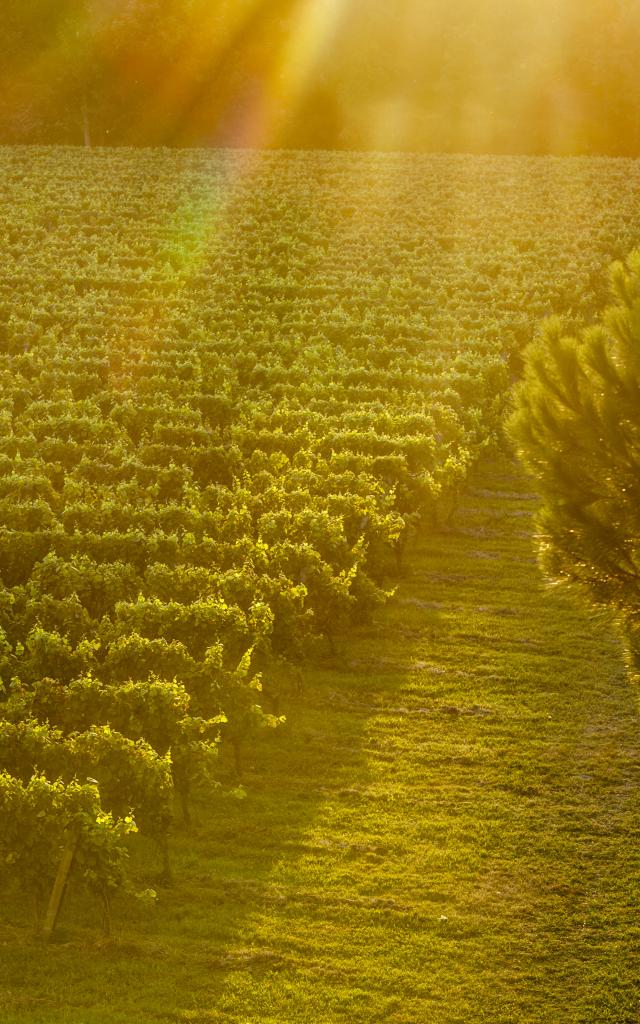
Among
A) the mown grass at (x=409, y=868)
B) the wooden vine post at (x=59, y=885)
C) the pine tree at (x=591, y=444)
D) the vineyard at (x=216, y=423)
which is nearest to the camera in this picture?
the pine tree at (x=591, y=444)

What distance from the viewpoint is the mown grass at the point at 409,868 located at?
18.7 meters

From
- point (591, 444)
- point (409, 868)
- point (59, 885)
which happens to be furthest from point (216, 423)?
point (591, 444)

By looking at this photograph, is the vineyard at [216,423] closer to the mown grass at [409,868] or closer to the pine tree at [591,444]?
the mown grass at [409,868]

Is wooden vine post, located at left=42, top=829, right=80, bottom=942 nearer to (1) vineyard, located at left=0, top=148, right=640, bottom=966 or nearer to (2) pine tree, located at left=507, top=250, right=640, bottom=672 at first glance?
(1) vineyard, located at left=0, top=148, right=640, bottom=966

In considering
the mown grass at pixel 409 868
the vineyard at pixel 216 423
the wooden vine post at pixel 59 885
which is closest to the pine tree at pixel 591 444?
the mown grass at pixel 409 868

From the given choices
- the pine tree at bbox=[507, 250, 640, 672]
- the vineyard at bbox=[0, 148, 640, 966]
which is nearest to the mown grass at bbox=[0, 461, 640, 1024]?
the vineyard at bbox=[0, 148, 640, 966]

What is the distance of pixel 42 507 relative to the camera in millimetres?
30734

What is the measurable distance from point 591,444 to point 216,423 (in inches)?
936

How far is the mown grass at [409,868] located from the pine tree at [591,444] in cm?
161

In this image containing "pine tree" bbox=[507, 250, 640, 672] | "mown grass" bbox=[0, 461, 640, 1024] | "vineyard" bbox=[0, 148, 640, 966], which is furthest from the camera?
"vineyard" bbox=[0, 148, 640, 966]

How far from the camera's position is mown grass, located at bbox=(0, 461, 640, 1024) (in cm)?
1867

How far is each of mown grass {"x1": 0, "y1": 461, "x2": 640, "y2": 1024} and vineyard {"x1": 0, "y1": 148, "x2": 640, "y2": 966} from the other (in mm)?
803

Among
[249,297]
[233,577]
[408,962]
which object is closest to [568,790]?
[408,962]

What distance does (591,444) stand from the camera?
17.8 meters
